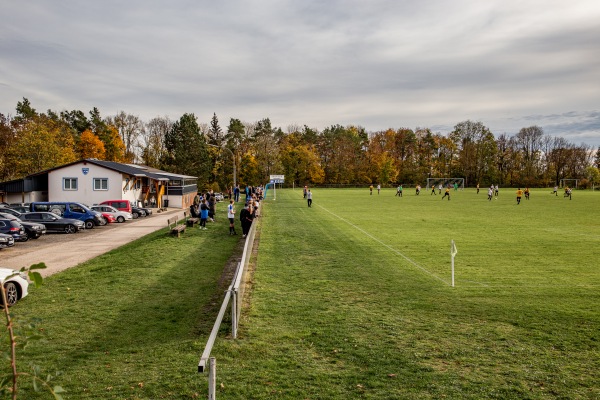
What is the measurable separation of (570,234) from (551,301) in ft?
45.2

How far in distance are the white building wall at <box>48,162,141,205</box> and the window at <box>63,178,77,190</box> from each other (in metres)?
0.29

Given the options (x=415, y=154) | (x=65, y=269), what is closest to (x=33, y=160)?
(x=65, y=269)

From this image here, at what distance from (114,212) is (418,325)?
102ft

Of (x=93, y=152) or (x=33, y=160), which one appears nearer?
(x=33, y=160)

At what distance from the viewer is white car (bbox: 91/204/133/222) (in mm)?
34781

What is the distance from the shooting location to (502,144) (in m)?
113

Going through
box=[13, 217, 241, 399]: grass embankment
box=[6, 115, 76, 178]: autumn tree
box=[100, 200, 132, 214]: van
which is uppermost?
box=[6, 115, 76, 178]: autumn tree

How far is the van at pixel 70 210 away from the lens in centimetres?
3102

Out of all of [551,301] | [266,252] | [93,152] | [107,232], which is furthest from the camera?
[93,152]

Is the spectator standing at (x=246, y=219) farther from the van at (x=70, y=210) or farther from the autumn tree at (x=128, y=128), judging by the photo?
the autumn tree at (x=128, y=128)

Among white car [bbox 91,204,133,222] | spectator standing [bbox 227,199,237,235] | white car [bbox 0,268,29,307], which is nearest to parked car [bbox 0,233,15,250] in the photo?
spectator standing [bbox 227,199,237,235]

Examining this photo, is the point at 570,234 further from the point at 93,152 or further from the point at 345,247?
the point at 93,152

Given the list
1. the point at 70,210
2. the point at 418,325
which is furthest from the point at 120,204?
the point at 418,325

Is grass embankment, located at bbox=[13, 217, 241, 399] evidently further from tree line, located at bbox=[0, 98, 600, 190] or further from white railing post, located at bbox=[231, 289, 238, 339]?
tree line, located at bbox=[0, 98, 600, 190]
